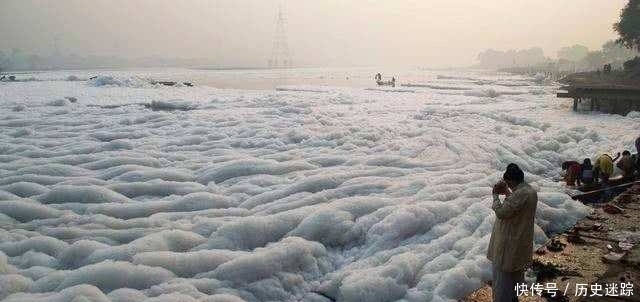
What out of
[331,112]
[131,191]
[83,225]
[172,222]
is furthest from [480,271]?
[331,112]

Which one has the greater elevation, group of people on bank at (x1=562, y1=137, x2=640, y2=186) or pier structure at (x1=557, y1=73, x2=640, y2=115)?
pier structure at (x1=557, y1=73, x2=640, y2=115)

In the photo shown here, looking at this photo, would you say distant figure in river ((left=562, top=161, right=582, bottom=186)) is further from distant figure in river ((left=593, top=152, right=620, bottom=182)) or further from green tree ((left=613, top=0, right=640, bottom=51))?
green tree ((left=613, top=0, right=640, bottom=51))

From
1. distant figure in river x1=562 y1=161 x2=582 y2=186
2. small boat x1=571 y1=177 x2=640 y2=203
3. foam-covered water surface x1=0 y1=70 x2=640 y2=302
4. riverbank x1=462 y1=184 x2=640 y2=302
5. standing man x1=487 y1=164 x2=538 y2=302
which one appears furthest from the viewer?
distant figure in river x1=562 y1=161 x2=582 y2=186

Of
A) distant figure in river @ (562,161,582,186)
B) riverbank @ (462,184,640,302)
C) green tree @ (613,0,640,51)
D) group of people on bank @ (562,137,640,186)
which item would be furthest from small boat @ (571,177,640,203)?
green tree @ (613,0,640,51)

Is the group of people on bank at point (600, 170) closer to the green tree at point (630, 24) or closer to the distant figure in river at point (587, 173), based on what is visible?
the distant figure in river at point (587, 173)

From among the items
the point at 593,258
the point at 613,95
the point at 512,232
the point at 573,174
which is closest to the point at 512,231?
the point at 512,232

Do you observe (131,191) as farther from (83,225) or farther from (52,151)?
(52,151)
